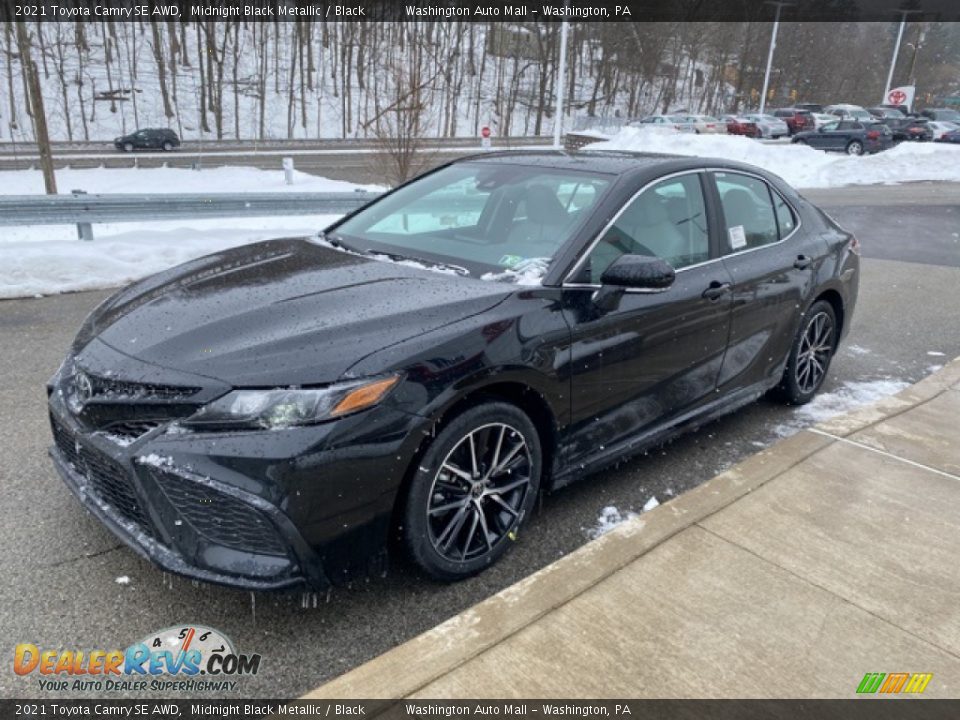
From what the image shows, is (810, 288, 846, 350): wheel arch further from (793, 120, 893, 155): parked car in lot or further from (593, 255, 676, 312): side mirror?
(793, 120, 893, 155): parked car in lot

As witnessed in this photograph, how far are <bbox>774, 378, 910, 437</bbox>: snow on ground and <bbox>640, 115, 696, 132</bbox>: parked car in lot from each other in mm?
37336

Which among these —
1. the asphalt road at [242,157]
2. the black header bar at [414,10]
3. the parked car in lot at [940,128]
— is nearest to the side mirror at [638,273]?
the asphalt road at [242,157]

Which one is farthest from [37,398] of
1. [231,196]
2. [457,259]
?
[231,196]

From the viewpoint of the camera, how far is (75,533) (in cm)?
301

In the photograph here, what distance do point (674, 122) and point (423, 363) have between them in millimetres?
44480

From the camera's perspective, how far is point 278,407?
2.29 meters

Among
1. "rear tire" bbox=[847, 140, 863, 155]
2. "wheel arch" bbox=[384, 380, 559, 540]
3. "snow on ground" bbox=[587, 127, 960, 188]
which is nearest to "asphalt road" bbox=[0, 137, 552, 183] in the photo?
"snow on ground" bbox=[587, 127, 960, 188]

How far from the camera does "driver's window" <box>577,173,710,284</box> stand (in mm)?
3227

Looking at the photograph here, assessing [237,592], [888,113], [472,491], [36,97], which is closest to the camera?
[237,592]

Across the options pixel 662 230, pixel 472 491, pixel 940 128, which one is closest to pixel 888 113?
pixel 940 128

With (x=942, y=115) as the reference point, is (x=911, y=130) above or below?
below

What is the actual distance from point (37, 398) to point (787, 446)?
4.56 metres

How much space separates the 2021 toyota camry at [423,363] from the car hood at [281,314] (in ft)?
0.04

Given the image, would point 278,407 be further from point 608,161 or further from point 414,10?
point 414,10
